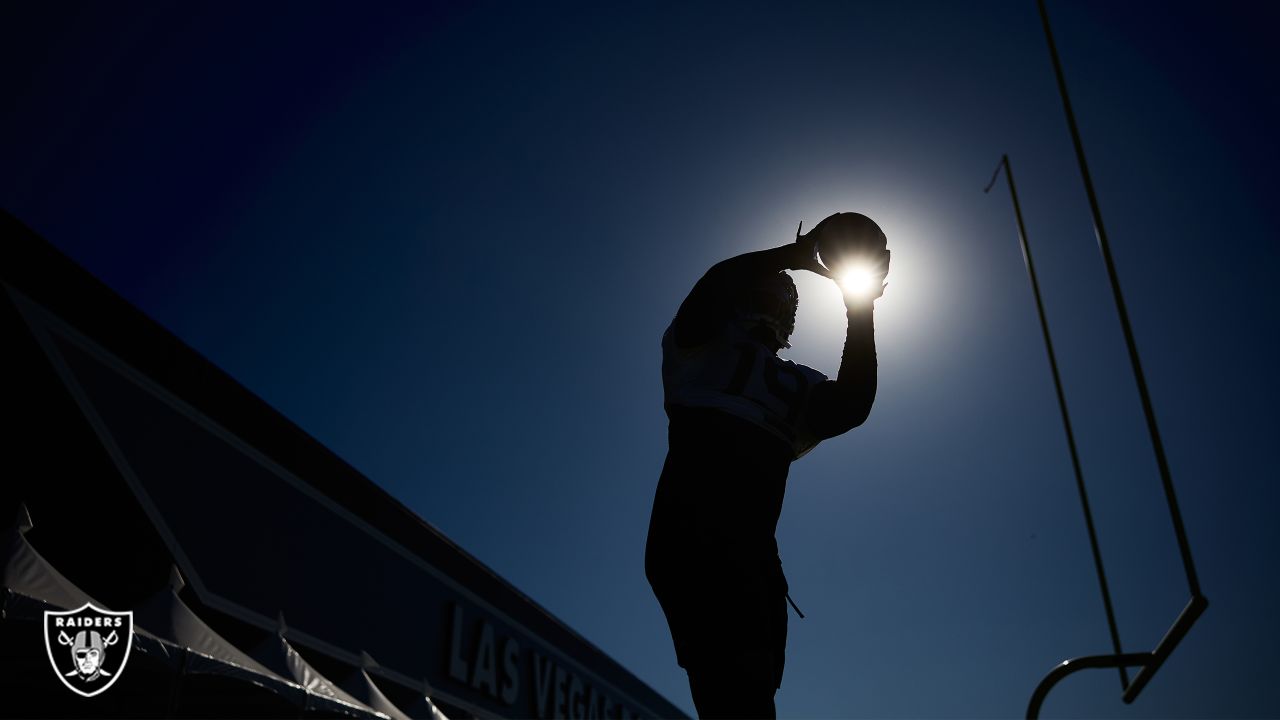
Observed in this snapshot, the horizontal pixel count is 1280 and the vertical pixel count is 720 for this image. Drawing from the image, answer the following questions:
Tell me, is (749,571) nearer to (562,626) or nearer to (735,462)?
(735,462)

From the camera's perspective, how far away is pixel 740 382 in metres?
2.15

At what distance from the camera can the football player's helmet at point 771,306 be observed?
2.32m

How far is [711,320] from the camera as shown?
2.06 metres

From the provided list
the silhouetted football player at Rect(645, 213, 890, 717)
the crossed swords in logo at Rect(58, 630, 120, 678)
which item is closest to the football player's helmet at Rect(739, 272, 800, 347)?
the silhouetted football player at Rect(645, 213, 890, 717)

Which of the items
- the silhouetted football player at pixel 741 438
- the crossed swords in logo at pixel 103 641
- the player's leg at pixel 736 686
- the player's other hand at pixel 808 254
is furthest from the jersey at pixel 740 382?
the crossed swords in logo at pixel 103 641

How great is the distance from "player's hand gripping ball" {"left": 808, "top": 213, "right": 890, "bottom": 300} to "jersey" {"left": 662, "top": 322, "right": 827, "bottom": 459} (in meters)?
0.28

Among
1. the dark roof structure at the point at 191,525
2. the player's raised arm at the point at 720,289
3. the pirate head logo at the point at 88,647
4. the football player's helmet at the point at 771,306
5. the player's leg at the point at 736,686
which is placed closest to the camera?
the player's leg at the point at 736,686

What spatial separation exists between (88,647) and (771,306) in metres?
5.23

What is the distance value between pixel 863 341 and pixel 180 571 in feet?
26.8

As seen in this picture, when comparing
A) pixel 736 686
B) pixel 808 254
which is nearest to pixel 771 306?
pixel 808 254

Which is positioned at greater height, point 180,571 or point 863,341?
point 180,571

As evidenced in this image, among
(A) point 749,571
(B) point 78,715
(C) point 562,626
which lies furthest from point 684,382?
(C) point 562,626

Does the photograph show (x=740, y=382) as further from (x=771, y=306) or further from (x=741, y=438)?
(x=771, y=306)

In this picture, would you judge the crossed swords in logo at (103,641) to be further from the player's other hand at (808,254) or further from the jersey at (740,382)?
the player's other hand at (808,254)
